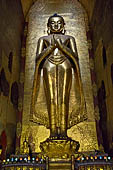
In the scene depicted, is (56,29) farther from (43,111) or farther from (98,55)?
(43,111)

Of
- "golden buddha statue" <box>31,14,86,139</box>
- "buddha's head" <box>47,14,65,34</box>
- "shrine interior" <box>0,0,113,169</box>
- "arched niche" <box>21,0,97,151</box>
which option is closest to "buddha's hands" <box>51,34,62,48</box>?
"golden buddha statue" <box>31,14,86,139</box>

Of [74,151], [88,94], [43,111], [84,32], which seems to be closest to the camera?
[74,151]

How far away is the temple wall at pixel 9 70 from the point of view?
5055 mm

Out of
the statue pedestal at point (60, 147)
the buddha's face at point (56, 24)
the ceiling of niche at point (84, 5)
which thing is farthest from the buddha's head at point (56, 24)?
the statue pedestal at point (60, 147)

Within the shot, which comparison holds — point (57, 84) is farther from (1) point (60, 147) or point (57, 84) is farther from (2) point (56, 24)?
(2) point (56, 24)

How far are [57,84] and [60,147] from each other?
1514 millimetres

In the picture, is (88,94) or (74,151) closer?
(74,151)

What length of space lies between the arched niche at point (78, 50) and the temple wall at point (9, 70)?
0.35 metres

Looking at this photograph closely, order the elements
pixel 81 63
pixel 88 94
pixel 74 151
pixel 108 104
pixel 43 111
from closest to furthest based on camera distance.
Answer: pixel 74 151 → pixel 108 104 → pixel 43 111 → pixel 88 94 → pixel 81 63

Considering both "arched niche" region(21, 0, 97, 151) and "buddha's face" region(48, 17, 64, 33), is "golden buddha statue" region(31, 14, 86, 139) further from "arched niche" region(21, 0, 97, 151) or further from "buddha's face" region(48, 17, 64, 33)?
"arched niche" region(21, 0, 97, 151)

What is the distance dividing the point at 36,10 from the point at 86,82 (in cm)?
335

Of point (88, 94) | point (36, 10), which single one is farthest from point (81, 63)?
point (36, 10)

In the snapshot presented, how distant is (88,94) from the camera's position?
614cm

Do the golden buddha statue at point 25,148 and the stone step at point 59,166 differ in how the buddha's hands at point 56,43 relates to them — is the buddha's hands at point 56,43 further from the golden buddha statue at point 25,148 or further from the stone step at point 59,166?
the stone step at point 59,166
